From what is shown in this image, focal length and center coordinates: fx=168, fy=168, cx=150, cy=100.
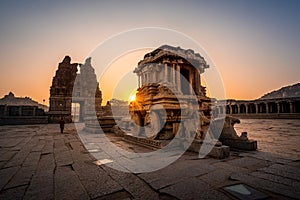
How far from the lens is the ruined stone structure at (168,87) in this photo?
6703 millimetres

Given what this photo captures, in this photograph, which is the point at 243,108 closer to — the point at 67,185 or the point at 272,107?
the point at 272,107

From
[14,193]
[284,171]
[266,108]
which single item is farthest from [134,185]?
[266,108]

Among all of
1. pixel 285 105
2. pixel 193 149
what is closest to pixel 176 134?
pixel 193 149

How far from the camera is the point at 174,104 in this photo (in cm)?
695

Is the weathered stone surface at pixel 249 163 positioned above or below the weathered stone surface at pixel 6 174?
above

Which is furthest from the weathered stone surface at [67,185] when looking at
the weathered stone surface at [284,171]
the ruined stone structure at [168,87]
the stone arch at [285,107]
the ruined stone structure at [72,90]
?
the stone arch at [285,107]

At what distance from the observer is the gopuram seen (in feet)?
19.8

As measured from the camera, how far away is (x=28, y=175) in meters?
3.56

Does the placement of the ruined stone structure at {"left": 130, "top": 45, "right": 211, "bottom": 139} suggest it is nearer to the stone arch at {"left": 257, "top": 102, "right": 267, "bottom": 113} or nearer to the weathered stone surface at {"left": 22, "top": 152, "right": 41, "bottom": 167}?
the weathered stone surface at {"left": 22, "top": 152, "right": 41, "bottom": 167}

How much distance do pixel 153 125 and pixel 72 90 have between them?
2690 cm

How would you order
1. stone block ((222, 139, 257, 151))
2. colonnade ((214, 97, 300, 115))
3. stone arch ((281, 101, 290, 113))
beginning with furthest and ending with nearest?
stone arch ((281, 101, 290, 113))
colonnade ((214, 97, 300, 115))
stone block ((222, 139, 257, 151))

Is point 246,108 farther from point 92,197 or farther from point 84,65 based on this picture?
point 92,197

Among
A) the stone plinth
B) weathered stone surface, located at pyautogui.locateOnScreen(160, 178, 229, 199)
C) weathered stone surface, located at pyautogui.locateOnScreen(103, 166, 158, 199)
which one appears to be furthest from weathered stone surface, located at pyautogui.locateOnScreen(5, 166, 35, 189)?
the stone plinth

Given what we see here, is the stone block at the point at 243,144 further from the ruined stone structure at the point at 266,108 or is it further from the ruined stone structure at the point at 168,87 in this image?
the ruined stone structure at the point at 266,108
